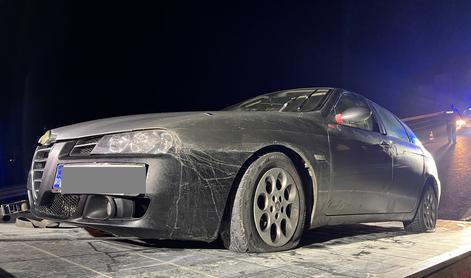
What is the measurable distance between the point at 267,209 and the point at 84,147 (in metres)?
1.18

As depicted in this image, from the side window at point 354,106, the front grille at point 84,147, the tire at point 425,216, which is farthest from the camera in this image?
the tire at point 425,216

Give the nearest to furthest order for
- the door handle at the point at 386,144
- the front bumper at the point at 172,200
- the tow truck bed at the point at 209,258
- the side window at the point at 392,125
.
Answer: the tow truck bed at the point at 209,258
the front bumper at the point at 172,200
the door handle at the point at 386,144
the side window at the point at 392,125

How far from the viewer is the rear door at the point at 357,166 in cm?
304


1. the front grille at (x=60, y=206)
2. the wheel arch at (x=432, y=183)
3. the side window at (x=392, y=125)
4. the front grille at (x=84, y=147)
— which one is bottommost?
the wheel arch at (x=432, y=183)

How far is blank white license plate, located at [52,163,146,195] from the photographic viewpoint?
90.6 inches

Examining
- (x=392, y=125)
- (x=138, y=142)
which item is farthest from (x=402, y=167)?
(x=138, y=142)

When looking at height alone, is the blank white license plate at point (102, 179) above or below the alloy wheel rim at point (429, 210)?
above

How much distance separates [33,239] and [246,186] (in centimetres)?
154

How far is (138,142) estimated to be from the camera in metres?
2.38

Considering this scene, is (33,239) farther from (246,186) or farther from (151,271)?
(246,186)

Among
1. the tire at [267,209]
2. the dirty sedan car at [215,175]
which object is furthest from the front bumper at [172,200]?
the tire at [267,209]

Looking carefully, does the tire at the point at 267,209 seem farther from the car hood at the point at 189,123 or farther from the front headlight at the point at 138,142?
the front headlight at the point at 138,142

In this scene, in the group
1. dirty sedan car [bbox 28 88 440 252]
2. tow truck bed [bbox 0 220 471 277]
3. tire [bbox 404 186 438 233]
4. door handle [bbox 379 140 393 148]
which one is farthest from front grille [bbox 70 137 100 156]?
tire [bbox 404 186 438 233]

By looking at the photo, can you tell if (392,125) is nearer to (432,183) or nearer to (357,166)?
(432,183)
